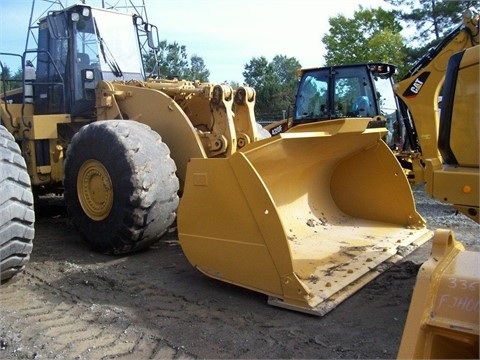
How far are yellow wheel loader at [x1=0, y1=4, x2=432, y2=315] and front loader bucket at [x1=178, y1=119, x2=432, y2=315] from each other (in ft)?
0.04

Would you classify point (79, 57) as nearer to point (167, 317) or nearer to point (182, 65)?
point (167, 317)

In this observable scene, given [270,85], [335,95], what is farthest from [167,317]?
[270,85]

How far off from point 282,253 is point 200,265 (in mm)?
871

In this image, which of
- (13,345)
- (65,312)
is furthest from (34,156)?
(13,345)

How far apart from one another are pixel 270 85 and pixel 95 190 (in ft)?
118

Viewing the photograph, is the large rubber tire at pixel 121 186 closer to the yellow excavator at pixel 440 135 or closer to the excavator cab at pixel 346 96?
the yellow excavator at pixel 440 135

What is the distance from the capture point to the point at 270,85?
40188mm

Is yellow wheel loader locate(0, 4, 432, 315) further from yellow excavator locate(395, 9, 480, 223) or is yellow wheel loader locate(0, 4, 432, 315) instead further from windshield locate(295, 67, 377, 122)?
windshield locate(295, 67, 377, 122)

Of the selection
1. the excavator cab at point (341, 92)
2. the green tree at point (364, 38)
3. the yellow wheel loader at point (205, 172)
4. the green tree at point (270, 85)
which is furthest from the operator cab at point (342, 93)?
the green tree at point (270, 85)

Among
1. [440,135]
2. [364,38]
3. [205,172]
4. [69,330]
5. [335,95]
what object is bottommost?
[69,330]

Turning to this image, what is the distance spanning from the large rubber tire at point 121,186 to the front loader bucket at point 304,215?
2.40ft

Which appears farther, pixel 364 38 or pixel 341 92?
pixel 364 38

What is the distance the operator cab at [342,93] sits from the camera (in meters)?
9.02

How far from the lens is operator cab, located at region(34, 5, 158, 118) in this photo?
6113 mm
